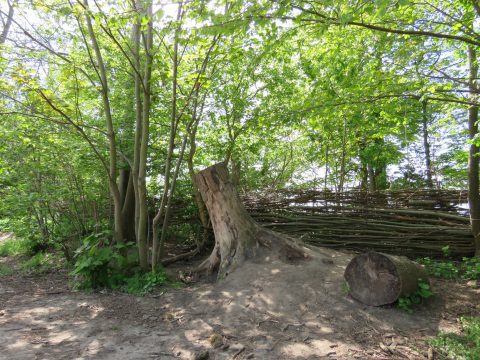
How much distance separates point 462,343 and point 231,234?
318 cm

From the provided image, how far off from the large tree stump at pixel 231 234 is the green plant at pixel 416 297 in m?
1.48

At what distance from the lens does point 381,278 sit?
3.51m

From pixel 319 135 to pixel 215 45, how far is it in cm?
541

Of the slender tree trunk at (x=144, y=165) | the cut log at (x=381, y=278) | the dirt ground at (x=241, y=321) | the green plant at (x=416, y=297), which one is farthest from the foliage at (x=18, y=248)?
the green plant at (x=416, y=297)

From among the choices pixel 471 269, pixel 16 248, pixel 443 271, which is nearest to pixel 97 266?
pixel 443 271

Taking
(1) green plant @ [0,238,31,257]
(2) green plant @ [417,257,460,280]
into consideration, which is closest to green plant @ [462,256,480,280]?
(2) green plant @ [417,257,460,280]

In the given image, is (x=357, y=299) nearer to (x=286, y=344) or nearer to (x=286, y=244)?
(x=286, y=344)

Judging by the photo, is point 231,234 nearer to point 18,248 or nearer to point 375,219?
point 375,219

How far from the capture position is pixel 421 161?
1014cm

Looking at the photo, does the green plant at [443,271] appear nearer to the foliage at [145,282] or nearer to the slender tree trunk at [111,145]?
the foliage at [145,282]

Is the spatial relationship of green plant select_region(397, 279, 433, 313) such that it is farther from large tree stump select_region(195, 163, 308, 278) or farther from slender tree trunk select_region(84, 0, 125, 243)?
slender tree trunk select_region(84, 0, 125, 243)

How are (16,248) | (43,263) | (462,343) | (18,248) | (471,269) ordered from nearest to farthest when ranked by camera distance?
(462,343), (471,269), (43,263), (18,248), (16,248)

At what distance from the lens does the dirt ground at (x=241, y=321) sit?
2.84 meters

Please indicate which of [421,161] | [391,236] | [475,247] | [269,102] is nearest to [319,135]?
[269,102]
